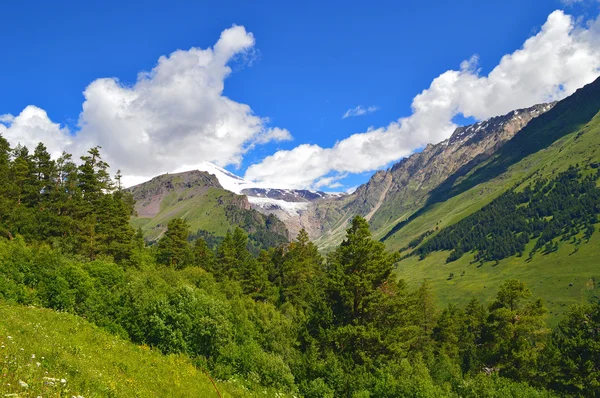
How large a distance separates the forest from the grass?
13.3 feet

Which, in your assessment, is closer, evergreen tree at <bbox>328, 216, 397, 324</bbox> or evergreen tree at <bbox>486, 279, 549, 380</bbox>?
evergreen tree at <bbox>328, 216, 397, 324</bbox>

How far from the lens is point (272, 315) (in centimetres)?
5366

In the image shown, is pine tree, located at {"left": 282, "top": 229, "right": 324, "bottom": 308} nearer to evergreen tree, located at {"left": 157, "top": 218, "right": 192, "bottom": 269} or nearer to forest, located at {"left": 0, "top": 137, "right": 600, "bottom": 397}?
forest, located at {"left": 0, "top": 137, "right": 600, "bottom": 397}

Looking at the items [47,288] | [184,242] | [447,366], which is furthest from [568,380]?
[184,242]

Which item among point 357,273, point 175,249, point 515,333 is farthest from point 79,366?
point 175,249

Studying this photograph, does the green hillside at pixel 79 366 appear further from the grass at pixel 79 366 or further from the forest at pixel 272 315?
the forest at pixel 272 315

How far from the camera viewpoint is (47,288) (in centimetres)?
3284

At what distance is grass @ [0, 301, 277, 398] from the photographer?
1062 centimetres

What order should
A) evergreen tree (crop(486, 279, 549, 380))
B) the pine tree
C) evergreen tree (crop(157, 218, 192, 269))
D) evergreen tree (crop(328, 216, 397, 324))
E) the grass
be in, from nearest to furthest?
the grass < evergreen tree (crop(328, 216, 397, 324)) < evergreen tree (crop(486, 279, 549, 380)) < the pine tree < evergreen tree (crop(157, 218, 192, 269))

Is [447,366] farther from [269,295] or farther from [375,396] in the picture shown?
[269,295]

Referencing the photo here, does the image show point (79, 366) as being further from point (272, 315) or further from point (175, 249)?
point (175, 249)

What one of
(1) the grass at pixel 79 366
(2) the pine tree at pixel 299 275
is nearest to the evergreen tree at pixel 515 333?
(2) the pine tree at pixel 299 275

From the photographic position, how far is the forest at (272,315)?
94.1ft

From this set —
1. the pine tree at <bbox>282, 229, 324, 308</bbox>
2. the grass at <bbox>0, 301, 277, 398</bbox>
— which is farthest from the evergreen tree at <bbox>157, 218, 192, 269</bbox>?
the grass at <bbox>0, 301, 277, 398</bbox>
